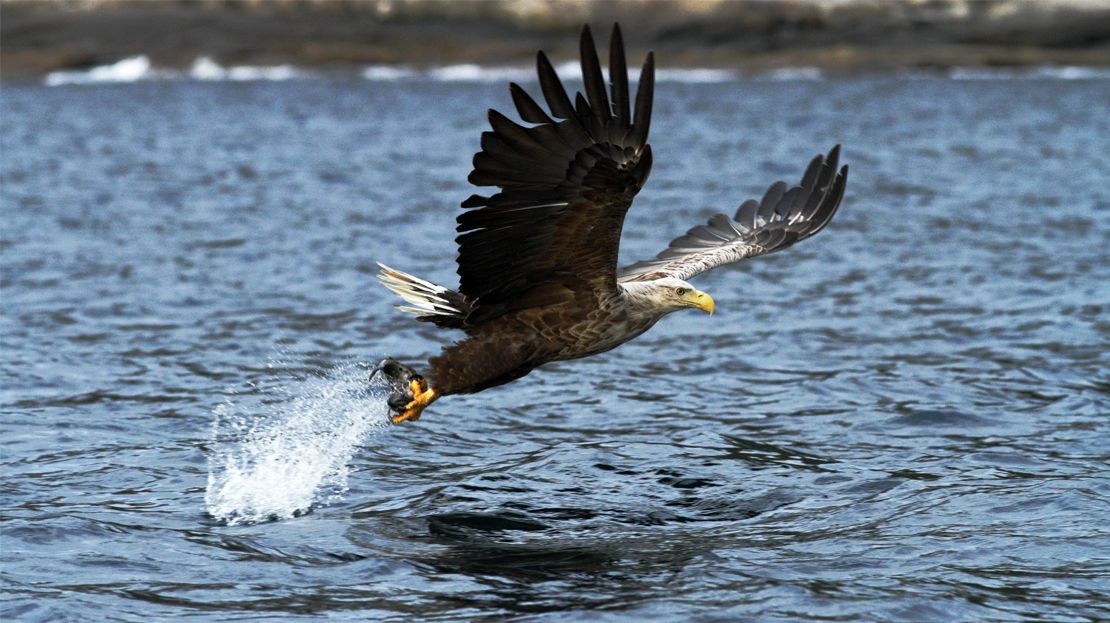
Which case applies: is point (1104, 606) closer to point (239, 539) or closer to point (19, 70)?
point (239, 539)

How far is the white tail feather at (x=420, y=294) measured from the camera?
21.7 ft

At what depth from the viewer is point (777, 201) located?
26.2 feet

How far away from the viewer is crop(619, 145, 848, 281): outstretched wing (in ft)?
24.6

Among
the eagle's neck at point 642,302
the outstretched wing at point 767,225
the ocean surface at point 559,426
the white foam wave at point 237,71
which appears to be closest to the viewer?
the ocean surface at point 559,426

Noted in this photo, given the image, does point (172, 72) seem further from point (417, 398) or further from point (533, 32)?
point (417, 398)

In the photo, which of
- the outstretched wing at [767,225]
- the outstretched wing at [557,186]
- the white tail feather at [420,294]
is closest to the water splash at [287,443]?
the white tail feather at [420,294]

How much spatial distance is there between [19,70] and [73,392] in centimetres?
3193

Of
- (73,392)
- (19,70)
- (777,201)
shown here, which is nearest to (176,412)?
(73,392)

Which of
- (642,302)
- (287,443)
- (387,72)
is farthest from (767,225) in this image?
(387,72)

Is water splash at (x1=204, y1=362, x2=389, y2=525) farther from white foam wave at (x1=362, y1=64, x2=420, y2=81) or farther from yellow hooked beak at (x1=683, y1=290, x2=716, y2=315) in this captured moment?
white foam wave at (x1=362, y1=64, x2=420, y2=81)

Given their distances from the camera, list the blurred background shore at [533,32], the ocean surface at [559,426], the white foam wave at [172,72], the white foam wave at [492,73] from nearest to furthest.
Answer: the ocean surface at [559,426], the white foam wave at [492,73], the white foam wave at [172,72], the blurred background shore at [533,32]

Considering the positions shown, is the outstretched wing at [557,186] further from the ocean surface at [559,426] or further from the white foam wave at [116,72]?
the white foam wave at [116,72]

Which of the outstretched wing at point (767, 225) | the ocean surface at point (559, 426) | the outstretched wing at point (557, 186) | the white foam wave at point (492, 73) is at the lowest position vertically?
the ocean surface at point (559, 426)

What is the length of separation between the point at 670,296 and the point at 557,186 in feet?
3.04
